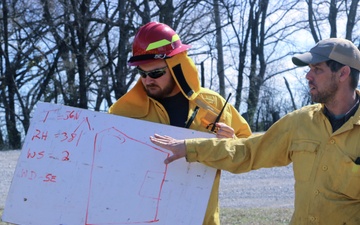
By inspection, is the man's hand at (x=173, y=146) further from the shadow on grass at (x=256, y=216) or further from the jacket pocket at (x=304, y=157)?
the shadow on grass at (x=256, y=216)

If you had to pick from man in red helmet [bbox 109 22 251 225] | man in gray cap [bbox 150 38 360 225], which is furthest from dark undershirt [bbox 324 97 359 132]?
man in red helmet [bbox 109 22 251 225]

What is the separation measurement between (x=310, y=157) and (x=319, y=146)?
0.07 m

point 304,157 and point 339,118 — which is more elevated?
point 339,118

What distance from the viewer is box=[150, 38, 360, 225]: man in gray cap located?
3.18 meters

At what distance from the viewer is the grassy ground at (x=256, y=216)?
7.89m

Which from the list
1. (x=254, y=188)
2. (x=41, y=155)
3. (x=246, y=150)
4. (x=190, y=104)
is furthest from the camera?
(x=254, y=188)

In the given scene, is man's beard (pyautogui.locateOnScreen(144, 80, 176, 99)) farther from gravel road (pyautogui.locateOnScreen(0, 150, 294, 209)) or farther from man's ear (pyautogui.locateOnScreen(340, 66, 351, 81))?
gravel road (pyautogui.locateOnScreen(0, 150, 294, 209))

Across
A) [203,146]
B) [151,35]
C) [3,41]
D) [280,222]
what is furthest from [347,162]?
[3,41]

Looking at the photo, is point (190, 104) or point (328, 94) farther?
point (190, 104)

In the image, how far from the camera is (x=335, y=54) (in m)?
3.33

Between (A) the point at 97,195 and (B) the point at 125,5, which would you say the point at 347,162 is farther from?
(B) the point at 125,5

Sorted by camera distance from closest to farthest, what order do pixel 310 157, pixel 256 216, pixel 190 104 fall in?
pixel 310 157
pixel 190 104
pixel 256 216

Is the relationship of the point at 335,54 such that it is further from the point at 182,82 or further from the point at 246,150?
the point at 182,82

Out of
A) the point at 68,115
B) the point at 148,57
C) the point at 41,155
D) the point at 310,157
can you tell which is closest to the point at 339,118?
the point at 310,157
